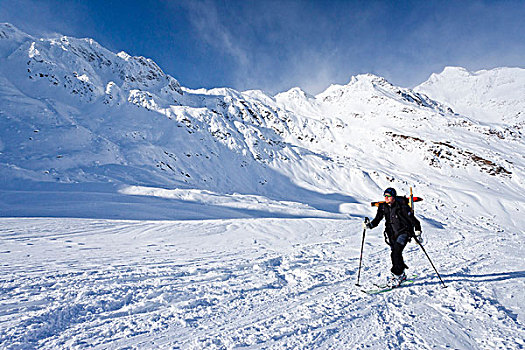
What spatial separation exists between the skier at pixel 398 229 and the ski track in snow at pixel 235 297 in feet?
0.99

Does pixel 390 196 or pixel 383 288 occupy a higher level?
pixel 390 196

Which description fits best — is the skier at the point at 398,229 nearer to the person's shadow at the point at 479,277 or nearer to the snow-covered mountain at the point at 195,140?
the person's shadow at the point at 479,277

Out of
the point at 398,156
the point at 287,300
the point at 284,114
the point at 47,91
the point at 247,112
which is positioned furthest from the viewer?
the point at 284,114

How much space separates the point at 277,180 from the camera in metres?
35.8

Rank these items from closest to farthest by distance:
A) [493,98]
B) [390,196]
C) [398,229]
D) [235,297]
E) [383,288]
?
[235,297], [383,288], [398,229], [390,196], [493,98]

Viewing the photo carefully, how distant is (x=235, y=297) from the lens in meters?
3.71

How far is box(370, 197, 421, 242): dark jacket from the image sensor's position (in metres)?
4.39

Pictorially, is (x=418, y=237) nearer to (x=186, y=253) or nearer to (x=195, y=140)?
(x=186, y=253)

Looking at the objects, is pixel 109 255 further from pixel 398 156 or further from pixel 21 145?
pixel 398 156

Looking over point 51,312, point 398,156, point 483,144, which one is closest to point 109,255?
point 51,312

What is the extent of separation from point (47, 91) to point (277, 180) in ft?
101

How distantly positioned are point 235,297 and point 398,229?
319 cm

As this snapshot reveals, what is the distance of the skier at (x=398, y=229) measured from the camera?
4352mm

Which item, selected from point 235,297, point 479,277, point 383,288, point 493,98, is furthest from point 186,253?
point 493,98
